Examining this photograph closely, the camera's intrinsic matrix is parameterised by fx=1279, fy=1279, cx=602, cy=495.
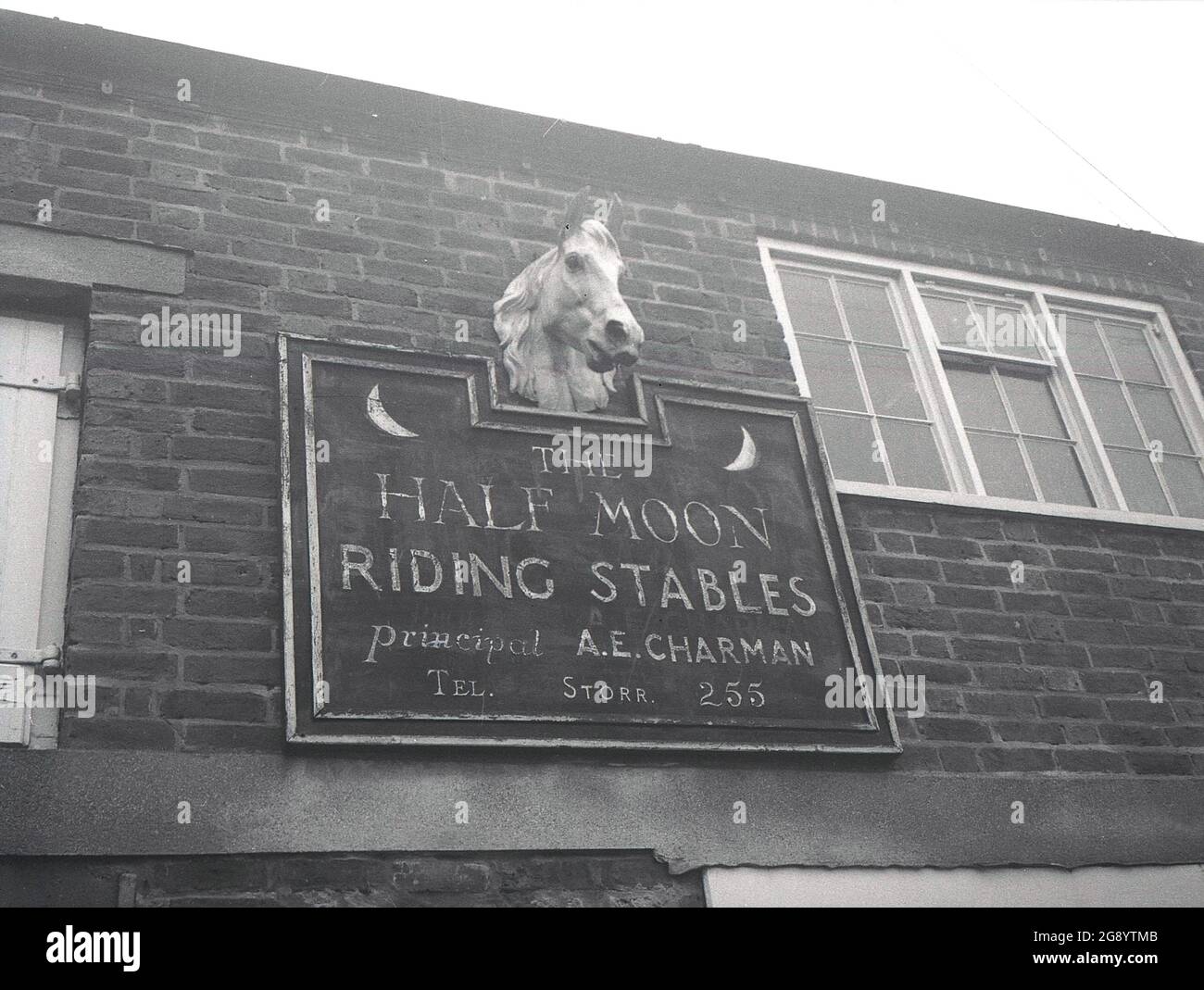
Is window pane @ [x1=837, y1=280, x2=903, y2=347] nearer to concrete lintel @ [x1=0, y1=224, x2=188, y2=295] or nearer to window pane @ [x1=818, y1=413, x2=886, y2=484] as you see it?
window pane @ [x1=818, y1=413, x2=886, y2=484]

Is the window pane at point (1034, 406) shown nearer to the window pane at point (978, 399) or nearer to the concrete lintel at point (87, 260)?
the window pane at point (978, 399)

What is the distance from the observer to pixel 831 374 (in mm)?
6852

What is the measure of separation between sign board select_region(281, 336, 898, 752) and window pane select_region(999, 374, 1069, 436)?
1744mm

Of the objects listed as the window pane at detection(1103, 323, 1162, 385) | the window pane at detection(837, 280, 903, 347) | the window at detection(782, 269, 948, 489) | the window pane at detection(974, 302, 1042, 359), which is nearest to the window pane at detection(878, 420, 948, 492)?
the window at detection(782, 269, 948, 489)

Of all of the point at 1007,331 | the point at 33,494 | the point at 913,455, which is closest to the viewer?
the point at 33,494

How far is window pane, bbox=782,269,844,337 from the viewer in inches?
276

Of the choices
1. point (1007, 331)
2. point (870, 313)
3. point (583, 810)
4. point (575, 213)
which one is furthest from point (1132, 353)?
point (583, 810)

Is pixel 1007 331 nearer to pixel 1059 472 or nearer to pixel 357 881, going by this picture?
pixel 1059 472

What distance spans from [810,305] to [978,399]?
1076 mm

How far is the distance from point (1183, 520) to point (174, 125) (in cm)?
552

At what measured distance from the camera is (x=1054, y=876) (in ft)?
17.4
